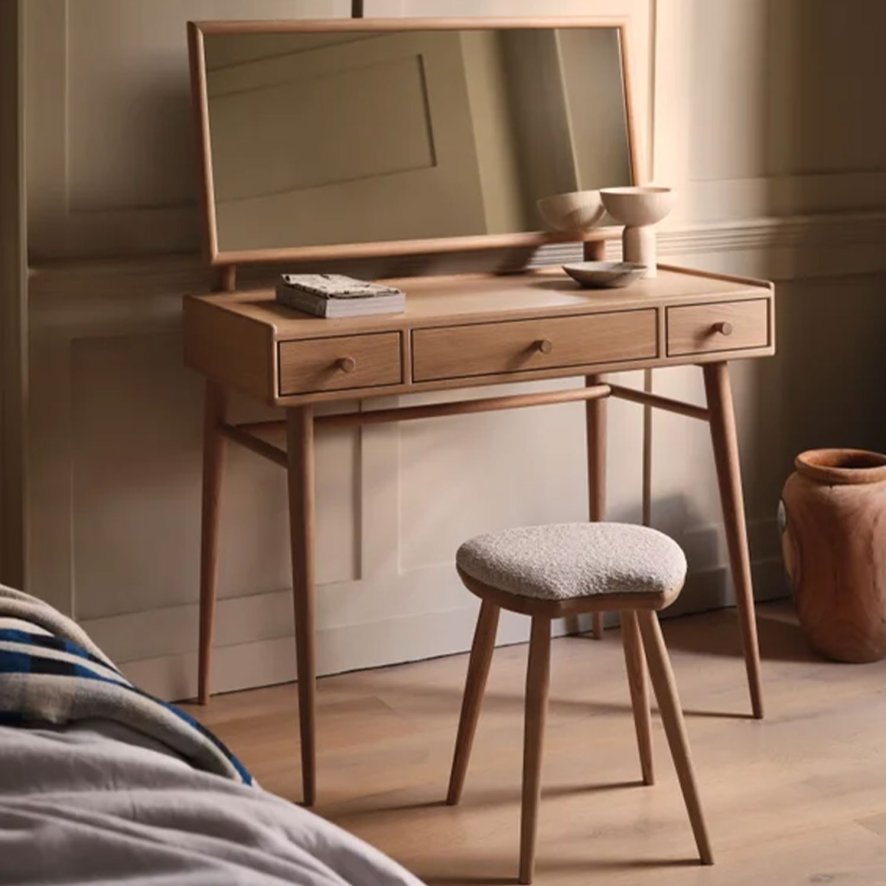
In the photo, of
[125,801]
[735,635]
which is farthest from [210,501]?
[125,801]

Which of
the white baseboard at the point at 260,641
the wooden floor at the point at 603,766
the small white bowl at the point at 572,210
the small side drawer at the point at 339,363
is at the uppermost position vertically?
the small white bowl at the point at 572,210

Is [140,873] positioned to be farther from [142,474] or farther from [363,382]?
[142,474]

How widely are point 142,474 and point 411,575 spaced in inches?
26.1

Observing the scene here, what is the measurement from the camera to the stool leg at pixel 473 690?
9.64 feet

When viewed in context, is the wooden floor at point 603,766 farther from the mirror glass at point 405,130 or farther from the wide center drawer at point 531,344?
the mirror glass at point 405,130

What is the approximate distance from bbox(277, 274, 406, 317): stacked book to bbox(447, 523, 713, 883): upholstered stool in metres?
0.47

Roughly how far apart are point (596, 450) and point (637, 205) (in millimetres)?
598

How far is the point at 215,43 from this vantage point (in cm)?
322

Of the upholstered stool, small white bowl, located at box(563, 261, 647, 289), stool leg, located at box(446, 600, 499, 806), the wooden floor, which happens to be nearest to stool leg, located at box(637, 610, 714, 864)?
the upholstered stool

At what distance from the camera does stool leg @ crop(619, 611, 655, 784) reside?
2980 millimetres

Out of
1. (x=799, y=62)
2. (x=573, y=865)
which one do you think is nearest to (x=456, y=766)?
(x=573, y=865)

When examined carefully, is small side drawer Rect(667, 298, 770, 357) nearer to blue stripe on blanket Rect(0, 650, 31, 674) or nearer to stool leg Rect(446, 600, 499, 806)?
stool leg Rect(446, 600, 499, 806)

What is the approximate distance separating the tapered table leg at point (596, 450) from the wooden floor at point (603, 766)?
34cm

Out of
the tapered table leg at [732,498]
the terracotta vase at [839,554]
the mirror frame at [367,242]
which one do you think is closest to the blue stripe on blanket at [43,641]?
the mirror frame at [367,242]
